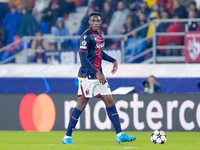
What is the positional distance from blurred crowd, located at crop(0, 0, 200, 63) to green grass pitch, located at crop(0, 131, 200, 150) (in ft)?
15.4

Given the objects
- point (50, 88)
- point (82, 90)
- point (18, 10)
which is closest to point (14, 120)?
point (50, 88)

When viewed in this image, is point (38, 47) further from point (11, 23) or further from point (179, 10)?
point (179, 10)

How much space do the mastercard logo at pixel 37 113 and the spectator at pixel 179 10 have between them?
195 inches

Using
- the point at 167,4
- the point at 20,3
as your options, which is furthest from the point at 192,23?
the point at 20,3

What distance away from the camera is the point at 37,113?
13406 millimetres

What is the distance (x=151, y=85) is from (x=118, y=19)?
2800 millimetres

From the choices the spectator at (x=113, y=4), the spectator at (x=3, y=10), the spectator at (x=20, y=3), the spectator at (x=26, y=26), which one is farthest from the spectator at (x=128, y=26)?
the spectator at (x=3, y=10)

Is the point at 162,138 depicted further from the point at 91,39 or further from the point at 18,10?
the point at 18,10

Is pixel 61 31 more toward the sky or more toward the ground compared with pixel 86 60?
more toward the ground

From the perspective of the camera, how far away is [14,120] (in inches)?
533

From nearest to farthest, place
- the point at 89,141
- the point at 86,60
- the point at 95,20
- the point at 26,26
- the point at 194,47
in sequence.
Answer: the point at 86,60 < the point at 95,20 < the point at 89,141 < the point at 194,47 < the point at 26,26

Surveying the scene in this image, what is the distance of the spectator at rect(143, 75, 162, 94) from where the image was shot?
1524 cm

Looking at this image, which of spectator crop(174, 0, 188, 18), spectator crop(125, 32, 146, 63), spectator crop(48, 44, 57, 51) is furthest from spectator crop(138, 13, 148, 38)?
spectator crop(48, 44, 57, 51)

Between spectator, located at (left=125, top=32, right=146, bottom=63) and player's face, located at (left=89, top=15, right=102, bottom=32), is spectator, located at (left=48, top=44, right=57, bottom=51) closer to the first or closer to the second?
spectator, located at (left=125, top=32, right=146, bottom=63)
